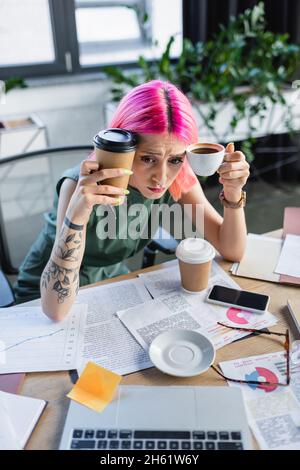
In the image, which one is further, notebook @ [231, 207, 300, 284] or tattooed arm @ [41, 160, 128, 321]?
notebook @ [231, 207, 300, 284]

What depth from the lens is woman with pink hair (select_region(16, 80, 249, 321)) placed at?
3.47 ft

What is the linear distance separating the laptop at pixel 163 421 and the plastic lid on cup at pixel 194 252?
344 mm

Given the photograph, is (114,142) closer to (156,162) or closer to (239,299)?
(156,162)

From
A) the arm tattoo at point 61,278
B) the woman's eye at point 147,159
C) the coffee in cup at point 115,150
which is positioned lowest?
the arm tattoo at point 61,278

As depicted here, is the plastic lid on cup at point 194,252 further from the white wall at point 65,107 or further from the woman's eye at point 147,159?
the white wall at point 65,107

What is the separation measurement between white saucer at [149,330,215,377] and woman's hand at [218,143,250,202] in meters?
0.47

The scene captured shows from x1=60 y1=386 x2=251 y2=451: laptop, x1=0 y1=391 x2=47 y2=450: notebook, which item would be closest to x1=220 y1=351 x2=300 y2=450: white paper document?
x1=60 y1=386 x2=251 y2=451: laptop

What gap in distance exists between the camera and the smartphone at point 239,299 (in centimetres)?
110

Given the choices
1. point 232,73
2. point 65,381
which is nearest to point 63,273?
point 65,381

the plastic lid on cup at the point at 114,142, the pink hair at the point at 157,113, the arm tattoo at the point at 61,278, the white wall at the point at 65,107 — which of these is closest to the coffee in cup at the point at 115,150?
the plastic lid on cup at the point at 114,142

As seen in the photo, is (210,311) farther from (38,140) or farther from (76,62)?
(76,62)

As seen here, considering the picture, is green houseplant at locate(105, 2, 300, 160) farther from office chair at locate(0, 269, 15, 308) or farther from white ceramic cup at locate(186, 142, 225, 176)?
office chair at locate(0, 269, 15, 308)

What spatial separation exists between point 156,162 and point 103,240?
0.33m

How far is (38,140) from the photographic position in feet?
8.87
